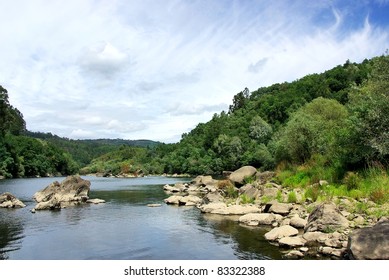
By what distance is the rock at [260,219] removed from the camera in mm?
25484

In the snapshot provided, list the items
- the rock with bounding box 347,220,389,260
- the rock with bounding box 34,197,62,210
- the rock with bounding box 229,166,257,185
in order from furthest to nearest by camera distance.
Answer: the rock with bounding box 229,166,257,185
the rock with bounding box 34,197,62,210
the rock with bounding box 347,220,389,260

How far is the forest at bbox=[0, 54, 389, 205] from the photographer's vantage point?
90.0 feet

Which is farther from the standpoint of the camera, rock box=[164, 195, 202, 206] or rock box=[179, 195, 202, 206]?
rock box=[164, 195, 202, 206]

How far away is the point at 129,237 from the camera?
2367 centimetres

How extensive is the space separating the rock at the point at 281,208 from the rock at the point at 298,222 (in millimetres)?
3450

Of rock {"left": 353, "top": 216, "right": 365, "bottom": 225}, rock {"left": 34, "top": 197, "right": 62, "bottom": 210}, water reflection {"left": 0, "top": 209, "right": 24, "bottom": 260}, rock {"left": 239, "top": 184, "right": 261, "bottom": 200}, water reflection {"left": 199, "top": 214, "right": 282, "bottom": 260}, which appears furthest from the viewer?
rock {"left": 34, "top": 197, "right": 62, "bottom": 210}

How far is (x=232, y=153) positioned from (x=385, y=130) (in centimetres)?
10089

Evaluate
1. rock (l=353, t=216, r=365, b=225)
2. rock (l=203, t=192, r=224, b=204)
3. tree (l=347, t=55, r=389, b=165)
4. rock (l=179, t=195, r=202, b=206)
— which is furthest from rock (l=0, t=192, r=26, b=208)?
rock (l=353, t=216, r=365, b=225)

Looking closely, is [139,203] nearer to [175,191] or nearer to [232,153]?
[175,191]

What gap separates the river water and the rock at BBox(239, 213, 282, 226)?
0.99 m

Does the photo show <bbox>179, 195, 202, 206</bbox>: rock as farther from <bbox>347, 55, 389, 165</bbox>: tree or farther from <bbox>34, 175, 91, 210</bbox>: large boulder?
<bbox>347, 55, 389, 165</bbox>: tree

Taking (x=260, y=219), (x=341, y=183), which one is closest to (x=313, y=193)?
(x=341, y=183)

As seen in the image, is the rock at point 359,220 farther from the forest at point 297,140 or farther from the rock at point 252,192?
the rock at point 252,192

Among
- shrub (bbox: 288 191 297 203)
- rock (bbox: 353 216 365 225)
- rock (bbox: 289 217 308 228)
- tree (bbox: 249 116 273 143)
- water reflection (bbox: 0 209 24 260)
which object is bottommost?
water reflection (bbox: 0 209 24 260)
